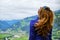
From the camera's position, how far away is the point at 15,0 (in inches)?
105

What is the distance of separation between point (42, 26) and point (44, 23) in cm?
4

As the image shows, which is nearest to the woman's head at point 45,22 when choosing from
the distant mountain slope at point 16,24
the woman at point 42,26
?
the woman at point 42,26

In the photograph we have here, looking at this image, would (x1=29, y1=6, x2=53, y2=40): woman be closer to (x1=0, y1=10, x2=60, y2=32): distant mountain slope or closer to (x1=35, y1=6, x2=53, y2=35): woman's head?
(x1=35, y1=6, x2=53, y2=35): woman's head

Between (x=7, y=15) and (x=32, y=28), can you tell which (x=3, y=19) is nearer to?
(x=7, y=15)

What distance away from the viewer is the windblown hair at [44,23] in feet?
7.55

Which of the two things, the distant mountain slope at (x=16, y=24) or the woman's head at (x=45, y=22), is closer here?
the woman's head at (x=45, y=22)

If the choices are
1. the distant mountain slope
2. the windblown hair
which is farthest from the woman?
the distant mountain slope

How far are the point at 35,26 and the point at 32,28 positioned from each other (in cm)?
5

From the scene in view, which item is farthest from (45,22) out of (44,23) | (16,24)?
(16,24)

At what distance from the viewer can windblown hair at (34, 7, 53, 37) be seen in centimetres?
230

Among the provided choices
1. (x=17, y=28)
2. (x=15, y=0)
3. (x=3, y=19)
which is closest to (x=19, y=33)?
(x=17, y=28)

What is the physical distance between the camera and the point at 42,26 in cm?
230

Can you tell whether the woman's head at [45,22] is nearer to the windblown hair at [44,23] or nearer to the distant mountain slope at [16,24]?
the windblown hair at [44,23]

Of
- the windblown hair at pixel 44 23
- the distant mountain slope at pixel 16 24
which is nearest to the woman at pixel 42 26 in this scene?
the windblown hair at pixel 44 23
